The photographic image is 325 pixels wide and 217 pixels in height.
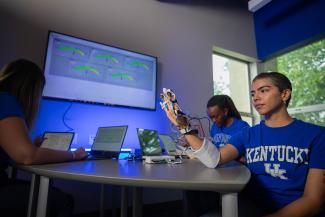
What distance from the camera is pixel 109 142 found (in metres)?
1.57

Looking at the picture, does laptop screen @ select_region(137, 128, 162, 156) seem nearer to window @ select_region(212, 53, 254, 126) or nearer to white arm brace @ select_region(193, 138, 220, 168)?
white arm brace @ select_region(193, 138, 220, 168)

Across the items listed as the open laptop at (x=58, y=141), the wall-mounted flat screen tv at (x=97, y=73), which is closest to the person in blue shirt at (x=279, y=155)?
the open laptop at (x=58, y=141)

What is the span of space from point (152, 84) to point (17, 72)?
1.49 m

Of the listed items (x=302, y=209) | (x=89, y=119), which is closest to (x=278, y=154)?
(x=302, y=209)

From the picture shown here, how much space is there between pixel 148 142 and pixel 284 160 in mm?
939

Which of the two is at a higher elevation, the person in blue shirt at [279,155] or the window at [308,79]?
the window at [308,79]

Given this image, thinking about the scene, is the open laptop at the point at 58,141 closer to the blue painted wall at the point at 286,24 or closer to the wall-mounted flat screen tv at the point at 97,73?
the wall-mounted flat screen tv at the point at 97,73

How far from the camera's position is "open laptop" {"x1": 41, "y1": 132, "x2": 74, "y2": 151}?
1.54 metres

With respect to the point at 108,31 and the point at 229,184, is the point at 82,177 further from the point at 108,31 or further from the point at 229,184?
the point at 108,31

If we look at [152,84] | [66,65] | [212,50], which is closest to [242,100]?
[212,50]

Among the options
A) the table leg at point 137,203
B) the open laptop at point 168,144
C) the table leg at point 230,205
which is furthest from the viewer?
the open laptop at point 168,144

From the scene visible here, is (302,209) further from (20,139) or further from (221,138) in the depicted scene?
(20,139)

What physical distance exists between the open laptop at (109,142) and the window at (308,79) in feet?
9.37

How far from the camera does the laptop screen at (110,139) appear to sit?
1482 millimetres
